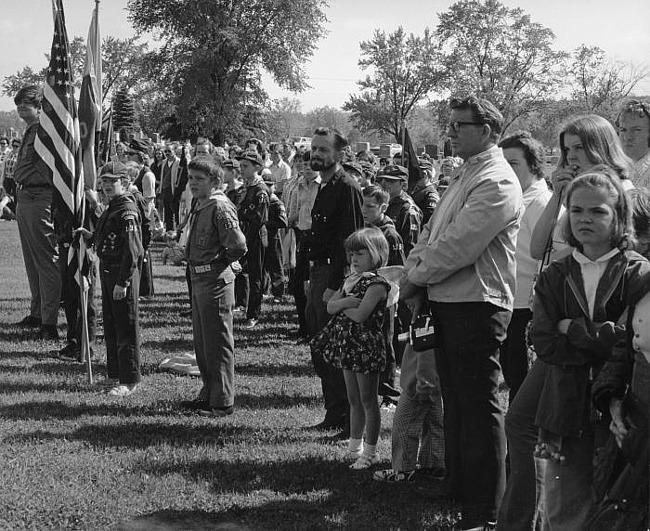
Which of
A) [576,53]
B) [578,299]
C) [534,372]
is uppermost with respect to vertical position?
[576,53]

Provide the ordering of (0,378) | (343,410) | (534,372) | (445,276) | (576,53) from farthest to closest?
(576,53)
(0,378)
(343,410)
(445,276)
(534,372)

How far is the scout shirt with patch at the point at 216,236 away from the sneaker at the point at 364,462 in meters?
2.02

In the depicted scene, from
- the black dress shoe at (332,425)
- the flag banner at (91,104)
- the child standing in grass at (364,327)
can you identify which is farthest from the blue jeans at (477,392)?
the flag banner at (91,104)

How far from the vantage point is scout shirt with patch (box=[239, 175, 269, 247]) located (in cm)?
1091

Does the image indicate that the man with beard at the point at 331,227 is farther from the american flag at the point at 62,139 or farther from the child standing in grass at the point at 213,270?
the american flag at the point at 62,139

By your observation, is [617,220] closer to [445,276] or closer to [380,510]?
[445,276]

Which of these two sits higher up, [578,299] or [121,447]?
[578,299]

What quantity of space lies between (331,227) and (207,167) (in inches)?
47.9

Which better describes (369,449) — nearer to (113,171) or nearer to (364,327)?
(364,327)

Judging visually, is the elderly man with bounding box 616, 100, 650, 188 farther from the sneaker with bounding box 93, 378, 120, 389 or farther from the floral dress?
the sneaker with bounding box 93, 378, 120, 389

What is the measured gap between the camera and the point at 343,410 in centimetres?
664

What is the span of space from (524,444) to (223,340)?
140 inches

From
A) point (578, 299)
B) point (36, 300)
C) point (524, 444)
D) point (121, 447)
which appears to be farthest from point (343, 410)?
point (36, 300)

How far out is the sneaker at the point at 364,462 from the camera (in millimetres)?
5656
